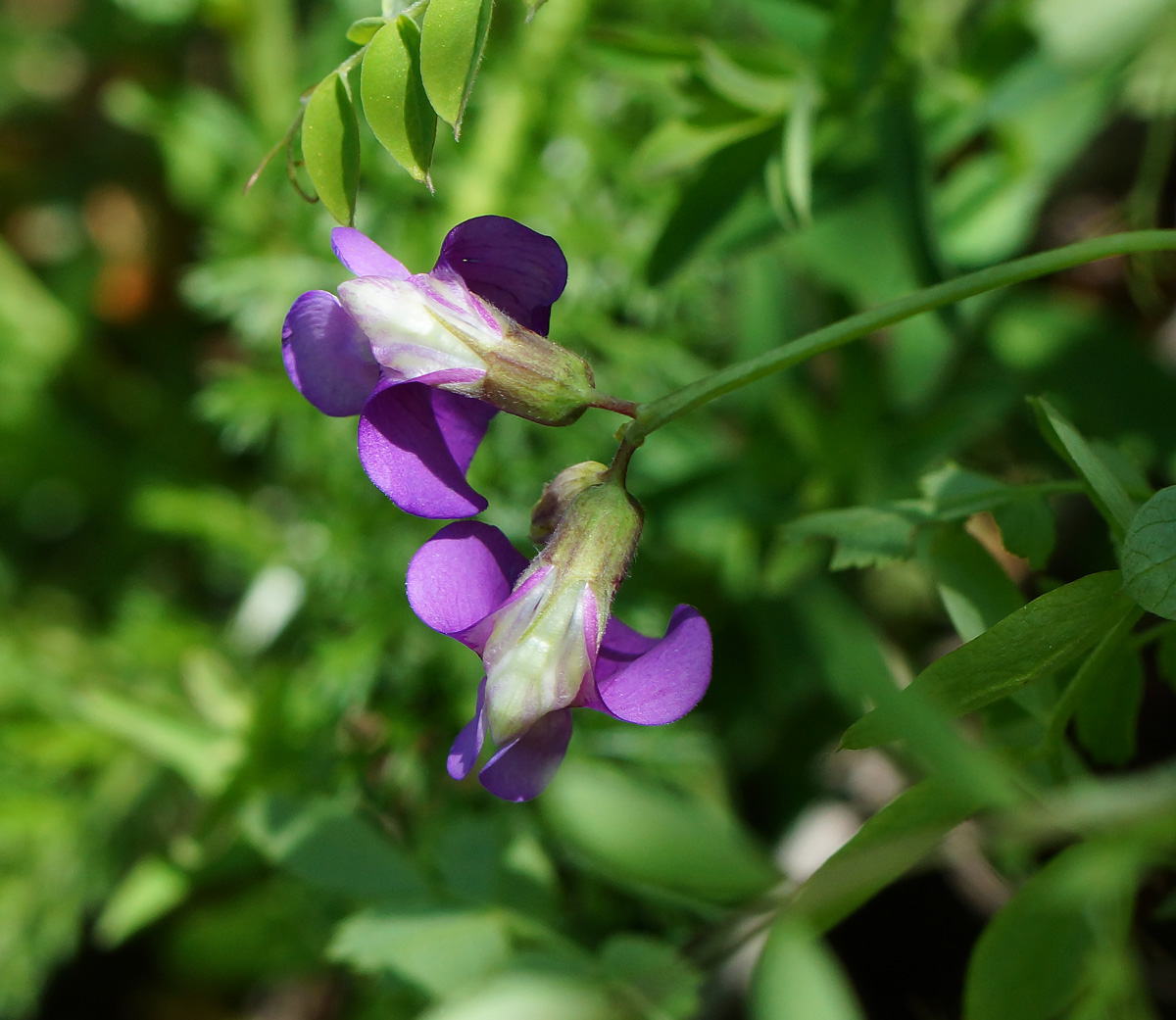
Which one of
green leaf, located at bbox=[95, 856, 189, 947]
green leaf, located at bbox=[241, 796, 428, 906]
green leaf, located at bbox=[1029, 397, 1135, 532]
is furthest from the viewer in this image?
green leaf, located at bbox=[95, 856, 189, 947]

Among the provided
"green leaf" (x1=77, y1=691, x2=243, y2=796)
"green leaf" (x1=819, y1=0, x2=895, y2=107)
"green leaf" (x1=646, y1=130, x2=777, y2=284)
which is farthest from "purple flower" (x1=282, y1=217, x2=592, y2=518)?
"green leaf" (x1=77, y1=691, x2=243, y2=796)

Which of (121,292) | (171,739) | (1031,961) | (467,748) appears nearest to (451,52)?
(467,748)

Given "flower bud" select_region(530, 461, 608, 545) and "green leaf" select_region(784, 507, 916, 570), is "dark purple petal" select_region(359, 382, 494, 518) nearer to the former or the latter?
"flower bud" select_region(530, 461, 608, 545)

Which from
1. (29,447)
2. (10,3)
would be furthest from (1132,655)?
(10,3)

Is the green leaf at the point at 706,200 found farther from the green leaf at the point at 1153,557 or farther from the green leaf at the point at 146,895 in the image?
the green leaf at the point at 146,895

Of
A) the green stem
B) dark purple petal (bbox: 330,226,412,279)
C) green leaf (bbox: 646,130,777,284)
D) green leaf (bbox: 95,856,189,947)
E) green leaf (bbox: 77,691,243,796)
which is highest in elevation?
dark purple petal (bbox: 330,226,412,279)

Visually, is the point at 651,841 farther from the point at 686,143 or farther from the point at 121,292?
the point at 121,292

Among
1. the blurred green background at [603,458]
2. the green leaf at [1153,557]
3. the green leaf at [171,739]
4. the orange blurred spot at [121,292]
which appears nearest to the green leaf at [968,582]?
the green leaf at [1153,557]
